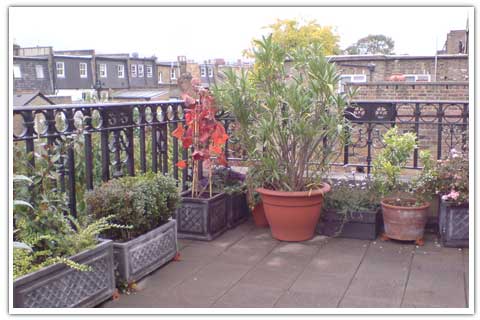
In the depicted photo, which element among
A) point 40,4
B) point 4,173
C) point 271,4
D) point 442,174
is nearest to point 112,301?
point 4,173

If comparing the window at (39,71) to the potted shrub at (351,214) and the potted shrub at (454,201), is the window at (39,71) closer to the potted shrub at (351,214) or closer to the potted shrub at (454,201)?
the potted shrub at (351,214)

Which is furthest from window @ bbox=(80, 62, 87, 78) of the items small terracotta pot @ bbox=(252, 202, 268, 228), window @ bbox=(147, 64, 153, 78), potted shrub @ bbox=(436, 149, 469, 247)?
potted shrub @ bbox=(436, 149, 469, 247)

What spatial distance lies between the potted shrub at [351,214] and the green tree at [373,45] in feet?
105

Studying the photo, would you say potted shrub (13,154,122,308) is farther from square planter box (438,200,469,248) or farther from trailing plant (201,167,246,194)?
square planter box (438,200,469,248)

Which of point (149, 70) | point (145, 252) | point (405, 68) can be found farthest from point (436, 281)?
point (149, 70)

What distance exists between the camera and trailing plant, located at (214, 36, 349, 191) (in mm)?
3889

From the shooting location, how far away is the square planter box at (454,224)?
150 inches

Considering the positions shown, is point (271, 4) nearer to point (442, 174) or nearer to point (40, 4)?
point (40, 4)

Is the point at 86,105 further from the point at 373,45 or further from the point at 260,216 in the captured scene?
the point at 373,45

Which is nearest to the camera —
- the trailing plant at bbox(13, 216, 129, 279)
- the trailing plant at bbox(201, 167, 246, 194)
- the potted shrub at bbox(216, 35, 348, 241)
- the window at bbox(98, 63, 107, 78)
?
the trailing plant at bbox(13, 216, 129, 279)

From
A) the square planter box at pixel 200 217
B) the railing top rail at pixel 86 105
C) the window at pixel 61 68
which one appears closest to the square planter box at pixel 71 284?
the railing top rail at pixel 86 105

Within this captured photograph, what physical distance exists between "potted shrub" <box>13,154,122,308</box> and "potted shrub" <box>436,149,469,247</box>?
239 cm

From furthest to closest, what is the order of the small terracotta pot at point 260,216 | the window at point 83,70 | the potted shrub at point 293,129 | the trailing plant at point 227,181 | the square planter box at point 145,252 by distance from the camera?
1. the window at point 83,70
2. the small terracotta pot at point 260,216
3. the trailing plant at point 227,181
4. the potted shrub at point 293,129
5. the square planter box at point 145,252
